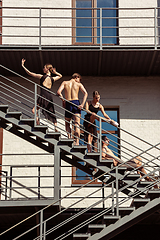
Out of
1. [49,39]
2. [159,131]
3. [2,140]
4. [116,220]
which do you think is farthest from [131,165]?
[49,39]

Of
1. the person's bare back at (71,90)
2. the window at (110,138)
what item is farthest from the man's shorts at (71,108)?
the window at (110,138)

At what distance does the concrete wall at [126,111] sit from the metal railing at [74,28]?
1370 millimetres

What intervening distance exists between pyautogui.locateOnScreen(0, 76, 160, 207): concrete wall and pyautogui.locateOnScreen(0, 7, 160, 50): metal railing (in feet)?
4.50

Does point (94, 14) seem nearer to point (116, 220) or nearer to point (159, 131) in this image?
point (159, 131)

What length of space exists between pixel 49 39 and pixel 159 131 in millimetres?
5165

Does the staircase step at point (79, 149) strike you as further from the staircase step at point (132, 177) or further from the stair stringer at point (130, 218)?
the stair stringer at point (130, 218)

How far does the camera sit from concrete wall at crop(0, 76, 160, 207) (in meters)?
15.5

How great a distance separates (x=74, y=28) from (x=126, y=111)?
3.61m

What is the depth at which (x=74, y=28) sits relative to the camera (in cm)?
1666

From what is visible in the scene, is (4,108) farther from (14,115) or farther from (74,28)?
(74,28)

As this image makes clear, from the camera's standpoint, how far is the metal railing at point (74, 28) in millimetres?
16438

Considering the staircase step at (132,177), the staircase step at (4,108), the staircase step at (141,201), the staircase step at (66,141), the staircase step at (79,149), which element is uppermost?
the staircase step at (4,108)

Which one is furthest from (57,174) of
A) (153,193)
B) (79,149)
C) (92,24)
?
(92,24)

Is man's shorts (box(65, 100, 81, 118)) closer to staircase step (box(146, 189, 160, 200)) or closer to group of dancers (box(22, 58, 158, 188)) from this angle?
group of dancers (box(22, 58, 158, 188))
